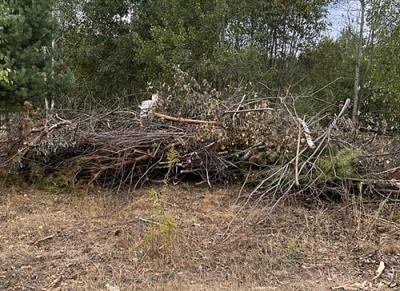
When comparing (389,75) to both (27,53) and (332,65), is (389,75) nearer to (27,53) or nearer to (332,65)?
(332,65)

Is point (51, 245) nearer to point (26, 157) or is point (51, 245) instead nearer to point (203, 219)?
point (203, 219)

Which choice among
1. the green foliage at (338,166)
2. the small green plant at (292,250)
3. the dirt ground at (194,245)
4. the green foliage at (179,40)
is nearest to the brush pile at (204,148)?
the green foliage at (338,166)

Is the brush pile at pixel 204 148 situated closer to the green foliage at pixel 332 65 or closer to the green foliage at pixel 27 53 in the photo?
the green foliage at pixel 27 53

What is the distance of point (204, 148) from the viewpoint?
5379mm

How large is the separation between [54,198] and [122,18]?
9050 millimetres

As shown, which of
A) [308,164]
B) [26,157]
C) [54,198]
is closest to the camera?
[308,164]

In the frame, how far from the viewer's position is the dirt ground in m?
3.31

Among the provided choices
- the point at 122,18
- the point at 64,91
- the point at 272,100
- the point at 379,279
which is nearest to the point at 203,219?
Answer: the point at 379,279

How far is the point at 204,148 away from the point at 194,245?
1719 millimetres

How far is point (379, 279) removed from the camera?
3.35m

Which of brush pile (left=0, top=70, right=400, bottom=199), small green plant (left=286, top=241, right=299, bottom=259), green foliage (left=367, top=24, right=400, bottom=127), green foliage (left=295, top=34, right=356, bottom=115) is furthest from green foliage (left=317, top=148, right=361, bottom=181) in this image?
green foliage (left=295, top=34, right=356, bottom=115)

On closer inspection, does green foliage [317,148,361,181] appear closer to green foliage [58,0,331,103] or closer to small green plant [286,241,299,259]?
small green plant [286,241,299,259]

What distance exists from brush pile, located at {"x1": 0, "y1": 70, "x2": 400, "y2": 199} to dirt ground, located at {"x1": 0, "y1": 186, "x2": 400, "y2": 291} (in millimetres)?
407

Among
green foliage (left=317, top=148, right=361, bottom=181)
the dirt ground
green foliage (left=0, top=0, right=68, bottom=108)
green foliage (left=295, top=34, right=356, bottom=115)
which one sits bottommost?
the dirt ground
